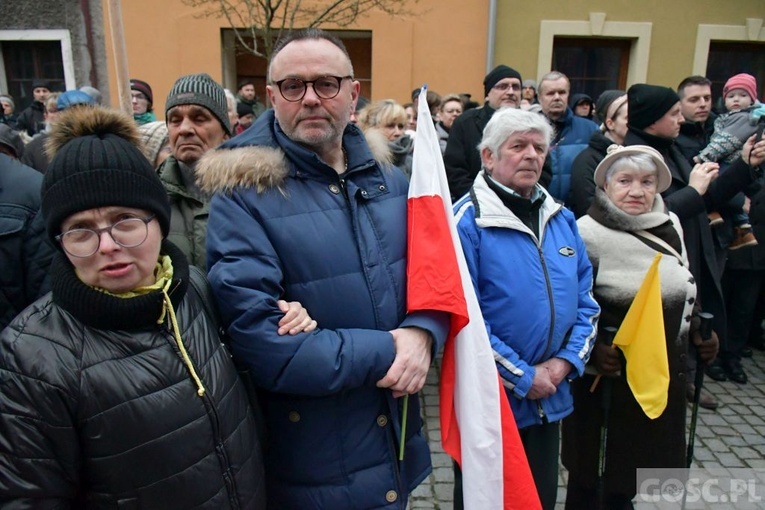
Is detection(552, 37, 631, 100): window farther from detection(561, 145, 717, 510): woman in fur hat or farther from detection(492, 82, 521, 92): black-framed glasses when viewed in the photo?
detection(561, 145, 717, 510): woman in fur hat

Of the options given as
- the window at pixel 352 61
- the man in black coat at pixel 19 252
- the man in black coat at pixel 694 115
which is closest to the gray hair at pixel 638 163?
the man in black coat at pixel 694 115

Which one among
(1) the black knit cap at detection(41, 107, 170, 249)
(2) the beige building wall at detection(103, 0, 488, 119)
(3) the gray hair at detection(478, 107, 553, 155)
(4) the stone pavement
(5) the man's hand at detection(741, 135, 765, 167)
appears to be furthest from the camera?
(2) the beige building wall at detection(103, 0, 488, 119)

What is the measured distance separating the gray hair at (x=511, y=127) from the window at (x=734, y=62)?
1013 cm

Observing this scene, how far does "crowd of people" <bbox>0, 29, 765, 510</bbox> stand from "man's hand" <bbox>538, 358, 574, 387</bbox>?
2 cm

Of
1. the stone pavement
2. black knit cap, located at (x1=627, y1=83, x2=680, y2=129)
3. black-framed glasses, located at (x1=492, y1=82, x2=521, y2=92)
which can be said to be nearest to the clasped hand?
→ the stone pavement

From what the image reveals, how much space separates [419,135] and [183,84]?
1268mm

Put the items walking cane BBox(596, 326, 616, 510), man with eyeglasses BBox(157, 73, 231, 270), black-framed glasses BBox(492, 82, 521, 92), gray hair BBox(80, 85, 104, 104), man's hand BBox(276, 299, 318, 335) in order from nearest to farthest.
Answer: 1. man's hand BBox(276, 299, 318, 335)
2. man with eyeglasses BBox(157, 73, 231, 270)
3. walking cane BBox(596, 326, 616, 510)
4. gray hair BBox(80, 85, 104, 104)
5. black-framed glasses BBox(492, 82, 521, 92)

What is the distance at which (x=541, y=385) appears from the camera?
90.3 inches

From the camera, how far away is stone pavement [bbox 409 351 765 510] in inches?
127

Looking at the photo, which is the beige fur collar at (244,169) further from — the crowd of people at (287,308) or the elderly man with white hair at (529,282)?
the elderly man with white hair at (529,282)

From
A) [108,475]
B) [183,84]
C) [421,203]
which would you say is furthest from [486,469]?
[183,84]

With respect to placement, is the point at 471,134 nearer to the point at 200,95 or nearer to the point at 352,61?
Answer: the point at 200,95

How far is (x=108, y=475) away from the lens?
1.31m

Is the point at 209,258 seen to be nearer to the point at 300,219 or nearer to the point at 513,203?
the point at 300,219
